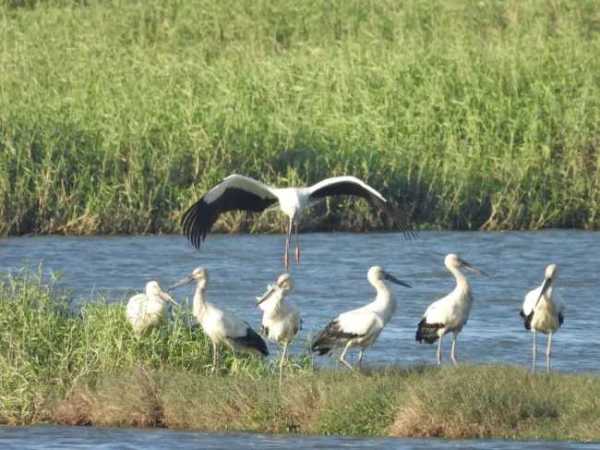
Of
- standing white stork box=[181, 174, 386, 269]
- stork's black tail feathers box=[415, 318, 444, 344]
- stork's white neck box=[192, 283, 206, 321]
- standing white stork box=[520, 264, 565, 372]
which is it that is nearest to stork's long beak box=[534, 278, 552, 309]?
standing white stork box=[520, 264, 565, 372]

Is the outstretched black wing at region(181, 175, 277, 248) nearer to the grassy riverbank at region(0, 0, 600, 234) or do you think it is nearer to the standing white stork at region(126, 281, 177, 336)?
the standing white stork at region(126, 281, 177, 336)

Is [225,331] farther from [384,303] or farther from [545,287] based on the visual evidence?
[545,287]

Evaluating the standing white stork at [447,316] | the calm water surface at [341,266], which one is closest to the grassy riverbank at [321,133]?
the calm water surface at [341,266]

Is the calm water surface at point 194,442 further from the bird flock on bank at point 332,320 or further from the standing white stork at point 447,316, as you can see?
the standing white stork at point 447,316

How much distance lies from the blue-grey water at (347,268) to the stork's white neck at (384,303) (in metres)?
2.79

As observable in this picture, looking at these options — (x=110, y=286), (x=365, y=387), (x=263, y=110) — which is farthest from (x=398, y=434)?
(x=263, y=110)

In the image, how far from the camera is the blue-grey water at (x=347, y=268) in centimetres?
1547

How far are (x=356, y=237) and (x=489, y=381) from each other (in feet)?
28.0

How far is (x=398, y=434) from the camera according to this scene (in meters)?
10.3

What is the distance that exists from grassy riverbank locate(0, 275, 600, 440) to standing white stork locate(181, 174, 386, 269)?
7.12 ft

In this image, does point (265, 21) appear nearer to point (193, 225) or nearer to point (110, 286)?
point (110, 286)

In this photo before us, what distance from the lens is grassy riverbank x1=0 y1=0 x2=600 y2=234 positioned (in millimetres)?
18641

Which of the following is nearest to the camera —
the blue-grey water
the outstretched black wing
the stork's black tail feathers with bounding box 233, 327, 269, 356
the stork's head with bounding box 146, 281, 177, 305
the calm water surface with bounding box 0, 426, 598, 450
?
the calm water surface with bounding box 0, 426, 598, 450

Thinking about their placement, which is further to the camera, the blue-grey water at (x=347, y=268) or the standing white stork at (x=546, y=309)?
the blue-grey water at (x=347, y=268)
